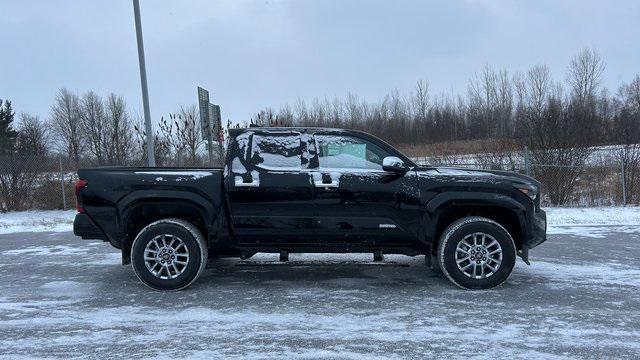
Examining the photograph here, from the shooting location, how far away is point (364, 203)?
5.64 metres

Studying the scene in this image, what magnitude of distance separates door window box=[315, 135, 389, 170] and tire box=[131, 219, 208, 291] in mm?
1716

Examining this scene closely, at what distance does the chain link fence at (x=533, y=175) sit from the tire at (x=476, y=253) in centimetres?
908

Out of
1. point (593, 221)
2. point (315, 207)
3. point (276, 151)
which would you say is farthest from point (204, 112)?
point (593, 221)

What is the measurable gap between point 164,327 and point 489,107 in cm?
4724

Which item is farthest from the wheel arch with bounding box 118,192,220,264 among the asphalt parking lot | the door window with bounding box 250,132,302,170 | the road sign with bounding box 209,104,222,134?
the road sign with bounding box 209,104,222,134

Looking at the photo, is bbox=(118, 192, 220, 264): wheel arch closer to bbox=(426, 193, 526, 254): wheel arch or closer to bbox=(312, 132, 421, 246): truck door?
bbox=(312, 132, 421, 246): truck door

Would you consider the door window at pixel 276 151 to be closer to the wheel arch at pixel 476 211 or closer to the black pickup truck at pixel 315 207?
the black pickup truck at pixel 315 207

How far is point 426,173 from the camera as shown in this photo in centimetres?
575

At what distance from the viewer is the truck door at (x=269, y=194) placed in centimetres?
566

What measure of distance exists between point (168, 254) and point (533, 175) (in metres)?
12.9

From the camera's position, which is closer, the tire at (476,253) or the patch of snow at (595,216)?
the tire at (476,253)

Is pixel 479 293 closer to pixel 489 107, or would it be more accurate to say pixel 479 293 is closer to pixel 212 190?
pixel 212 190

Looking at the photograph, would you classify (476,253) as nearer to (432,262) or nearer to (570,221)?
(432,262)

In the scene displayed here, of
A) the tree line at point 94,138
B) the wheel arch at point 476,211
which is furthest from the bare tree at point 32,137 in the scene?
the wheel arch at point 476,211
